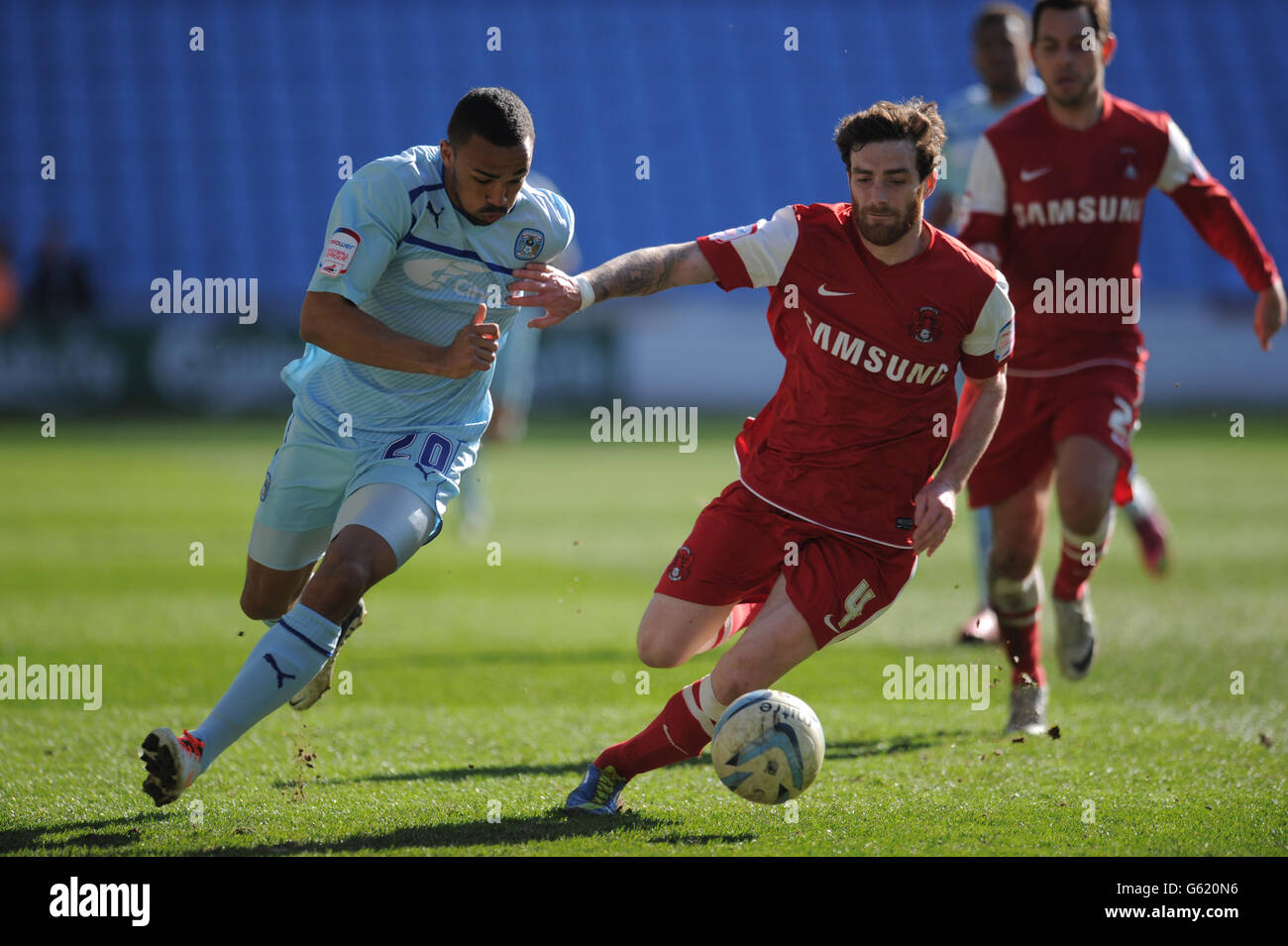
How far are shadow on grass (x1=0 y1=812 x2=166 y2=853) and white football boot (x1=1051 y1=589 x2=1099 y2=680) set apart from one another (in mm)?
3884

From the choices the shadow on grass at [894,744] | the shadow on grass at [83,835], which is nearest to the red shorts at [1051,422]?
the shadow on grass at [894,744]

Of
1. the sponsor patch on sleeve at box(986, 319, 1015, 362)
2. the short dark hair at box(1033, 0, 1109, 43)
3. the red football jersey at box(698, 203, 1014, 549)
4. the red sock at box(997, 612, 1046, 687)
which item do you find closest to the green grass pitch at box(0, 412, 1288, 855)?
the red sock at box(997, 612, 1046, 687)

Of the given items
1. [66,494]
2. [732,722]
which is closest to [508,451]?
[66,494]

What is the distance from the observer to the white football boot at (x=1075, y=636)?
6.19 m

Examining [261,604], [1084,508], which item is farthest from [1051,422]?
[261,604]

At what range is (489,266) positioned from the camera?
4.89m

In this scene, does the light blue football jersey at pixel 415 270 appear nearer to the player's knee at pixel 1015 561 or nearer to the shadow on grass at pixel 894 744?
the shadow on grass at pixel 894 744

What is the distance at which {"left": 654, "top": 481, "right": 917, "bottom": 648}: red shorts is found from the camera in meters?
4.61

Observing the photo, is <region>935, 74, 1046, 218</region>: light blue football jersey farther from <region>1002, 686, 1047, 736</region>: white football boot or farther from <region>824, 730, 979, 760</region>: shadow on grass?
<region>824, 730, 979, 760</region>: shadow on grass

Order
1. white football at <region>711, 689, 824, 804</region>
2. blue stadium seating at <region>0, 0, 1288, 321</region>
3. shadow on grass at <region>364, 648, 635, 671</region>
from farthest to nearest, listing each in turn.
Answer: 1. blue stadium seating at <region>0, 0, 1288, 321</region>
2. shadow on grass at <region>364, 648, 635, 671</region>
3. white football at <region>711, 689, 824, 804</region>

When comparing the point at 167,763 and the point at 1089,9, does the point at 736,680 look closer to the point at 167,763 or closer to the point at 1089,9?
the point at 167,763

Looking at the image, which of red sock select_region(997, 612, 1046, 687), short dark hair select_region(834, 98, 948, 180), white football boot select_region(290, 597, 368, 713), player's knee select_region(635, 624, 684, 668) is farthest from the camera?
red sock select_region(997, 612, 1046, 687)

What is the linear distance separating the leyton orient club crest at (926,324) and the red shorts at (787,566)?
2.35ft
